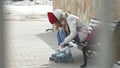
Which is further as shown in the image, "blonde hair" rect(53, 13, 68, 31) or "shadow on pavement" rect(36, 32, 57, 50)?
"shadow on pavement" rect(36, 32, 57, 50)

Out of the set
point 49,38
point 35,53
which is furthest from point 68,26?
point 49,38

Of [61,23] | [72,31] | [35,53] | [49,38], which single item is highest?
[61,23]

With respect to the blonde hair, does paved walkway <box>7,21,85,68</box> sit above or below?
below

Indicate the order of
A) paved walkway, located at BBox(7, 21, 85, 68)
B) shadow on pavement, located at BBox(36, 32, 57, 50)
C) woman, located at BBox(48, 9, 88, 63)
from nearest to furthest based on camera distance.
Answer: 1. woman, located at BBox(48, 9, 88, 63)
2. paved walkway, located at BBox(7, 21, 85, 68)
3. shadow on pavement, located at BBox(36, 32, 57, 50)

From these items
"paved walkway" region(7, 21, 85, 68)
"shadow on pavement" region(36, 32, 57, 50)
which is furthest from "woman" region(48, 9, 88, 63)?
"shadow on pavement" region(36, 32, 57, 50)

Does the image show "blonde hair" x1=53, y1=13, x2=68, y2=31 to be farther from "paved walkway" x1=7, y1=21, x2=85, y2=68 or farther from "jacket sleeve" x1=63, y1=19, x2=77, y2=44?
"paved walkway" x1=7, y1=21, x2=85, y2=68

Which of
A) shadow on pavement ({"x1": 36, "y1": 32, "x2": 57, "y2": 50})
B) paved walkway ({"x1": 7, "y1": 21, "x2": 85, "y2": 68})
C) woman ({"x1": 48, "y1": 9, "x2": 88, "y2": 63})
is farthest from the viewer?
shadow on pavement ({"x1": 36, "y1": 32, "x2": 57, "y2": 50})

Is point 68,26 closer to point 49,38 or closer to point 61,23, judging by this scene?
point 61,23

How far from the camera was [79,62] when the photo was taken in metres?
6.68

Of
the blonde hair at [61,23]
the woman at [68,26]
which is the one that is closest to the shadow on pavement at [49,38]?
the woman at [68,26]

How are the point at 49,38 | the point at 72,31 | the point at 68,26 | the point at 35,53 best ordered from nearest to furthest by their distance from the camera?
the point at 72,31, the point at 68,26, the point at 35,53, the point at 49,38

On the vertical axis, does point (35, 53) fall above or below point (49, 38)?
above

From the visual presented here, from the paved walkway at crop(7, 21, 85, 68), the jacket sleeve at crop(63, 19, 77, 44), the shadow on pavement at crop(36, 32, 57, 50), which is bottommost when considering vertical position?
the shadow on pavement at crop(36, 32, 57, 50)

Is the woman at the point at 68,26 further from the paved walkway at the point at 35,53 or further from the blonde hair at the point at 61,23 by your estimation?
the paved walkway at the point at 35,53
